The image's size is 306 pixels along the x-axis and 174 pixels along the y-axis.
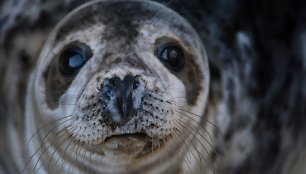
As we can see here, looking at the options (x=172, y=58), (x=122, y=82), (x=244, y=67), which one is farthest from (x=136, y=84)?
(x=244, y=67)

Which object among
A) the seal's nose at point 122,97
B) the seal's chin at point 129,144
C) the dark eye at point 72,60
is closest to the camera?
the seal's nose at point 122,97

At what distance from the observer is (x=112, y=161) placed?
3381 mm

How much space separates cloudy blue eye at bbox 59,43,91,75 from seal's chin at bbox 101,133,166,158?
51cm

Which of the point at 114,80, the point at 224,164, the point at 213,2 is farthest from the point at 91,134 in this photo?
the point at 213,2

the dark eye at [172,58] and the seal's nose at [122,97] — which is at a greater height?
the dark eye at [172,58]

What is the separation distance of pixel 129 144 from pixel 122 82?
0.31 m

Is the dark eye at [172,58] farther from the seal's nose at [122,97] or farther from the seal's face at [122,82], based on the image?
the seal's nose at [122,97]

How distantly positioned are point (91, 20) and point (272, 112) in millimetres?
1404

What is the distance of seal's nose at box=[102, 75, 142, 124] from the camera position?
2.94 metres

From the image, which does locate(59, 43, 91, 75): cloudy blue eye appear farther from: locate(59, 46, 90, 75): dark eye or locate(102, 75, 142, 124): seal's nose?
locate(102, 75, 142, 124): seal's nose

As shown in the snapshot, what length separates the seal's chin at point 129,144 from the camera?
308cm

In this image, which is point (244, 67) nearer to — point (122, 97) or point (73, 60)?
point (73, 60)

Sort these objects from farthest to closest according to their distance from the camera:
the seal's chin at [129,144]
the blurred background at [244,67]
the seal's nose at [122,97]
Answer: the blurred background at [244,67] < the seal's chin at [129,144] < the seal's nose at [122,97]

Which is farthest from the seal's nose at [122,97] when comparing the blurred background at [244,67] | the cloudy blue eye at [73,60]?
the blurred background at [244,67]
